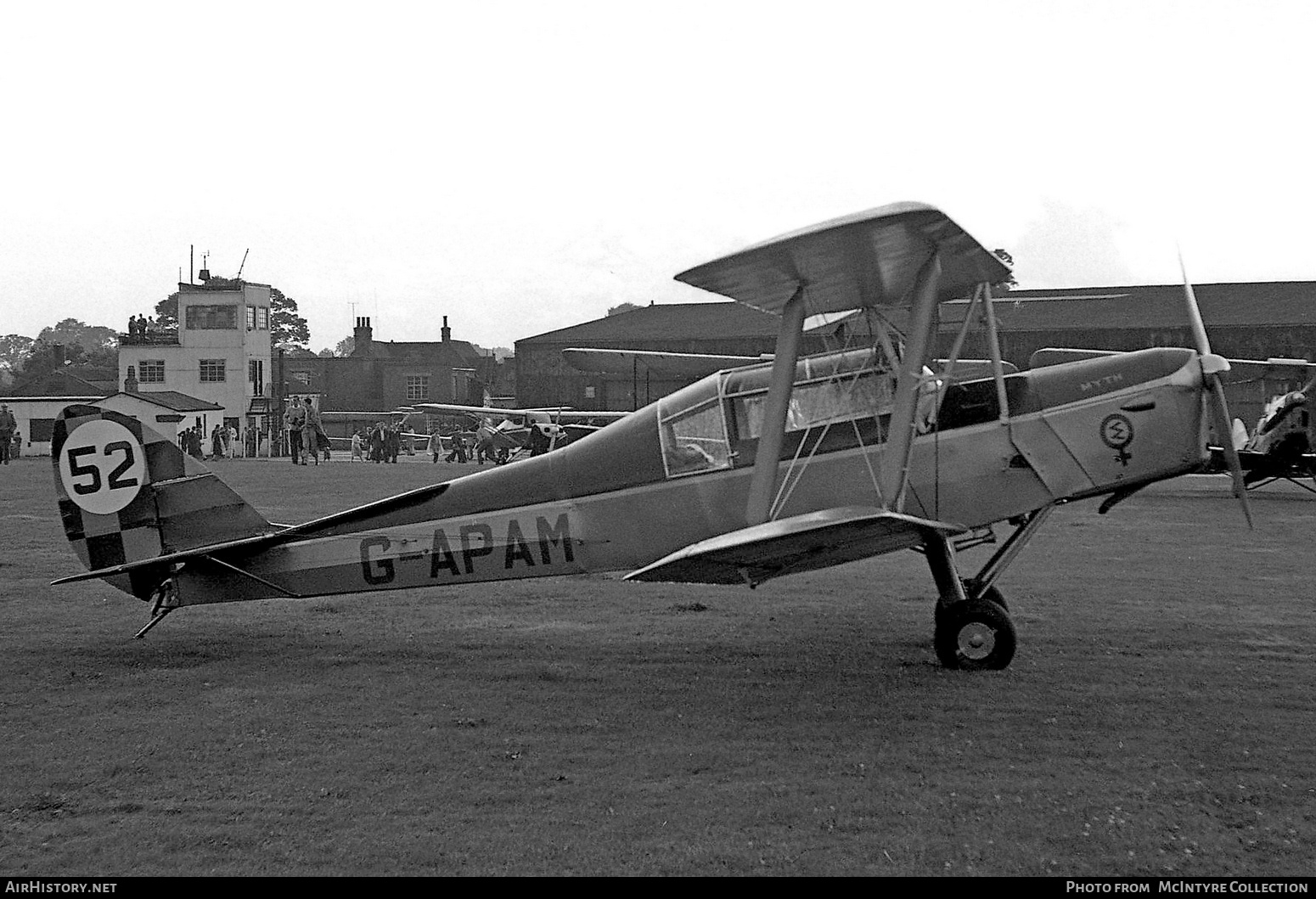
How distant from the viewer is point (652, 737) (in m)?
6.21

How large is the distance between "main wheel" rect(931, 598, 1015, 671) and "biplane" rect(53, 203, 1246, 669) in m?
0.01

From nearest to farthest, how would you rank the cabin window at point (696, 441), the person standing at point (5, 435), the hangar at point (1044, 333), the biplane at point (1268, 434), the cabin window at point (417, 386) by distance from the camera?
the cabin window at point (696, 441) → the biplane at point (1268, 434) → the hangar at point (1044, 333) → the person standing at point (5, 435) → the cabin window at point (417, 386)

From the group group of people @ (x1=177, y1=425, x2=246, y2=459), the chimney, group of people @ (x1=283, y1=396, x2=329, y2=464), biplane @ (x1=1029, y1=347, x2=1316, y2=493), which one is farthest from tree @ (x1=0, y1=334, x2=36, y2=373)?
biplane @ (x1=1029, y1=347, x2=1316, y2=493)

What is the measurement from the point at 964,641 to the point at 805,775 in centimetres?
249

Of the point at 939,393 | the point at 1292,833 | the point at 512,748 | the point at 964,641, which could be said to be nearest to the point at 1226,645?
the point at 964,641

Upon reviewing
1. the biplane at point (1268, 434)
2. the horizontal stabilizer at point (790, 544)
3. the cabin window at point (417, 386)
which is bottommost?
the horizontal stabilizer at point (790, 544)

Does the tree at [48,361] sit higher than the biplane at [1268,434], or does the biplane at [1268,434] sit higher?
the tree at [48,361]

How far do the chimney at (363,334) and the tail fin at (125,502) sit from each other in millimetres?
85704

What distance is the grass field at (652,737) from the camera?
4.59 meters

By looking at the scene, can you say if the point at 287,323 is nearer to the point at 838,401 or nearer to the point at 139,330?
the point at 139,330

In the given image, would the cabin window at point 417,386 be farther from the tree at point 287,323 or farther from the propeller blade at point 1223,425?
the propeller blade at point 1223,425

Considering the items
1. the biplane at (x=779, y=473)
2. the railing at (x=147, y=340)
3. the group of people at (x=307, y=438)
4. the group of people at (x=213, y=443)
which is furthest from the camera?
the railing at (x=147, y=340)

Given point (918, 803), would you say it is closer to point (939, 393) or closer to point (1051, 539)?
point (939, 393)

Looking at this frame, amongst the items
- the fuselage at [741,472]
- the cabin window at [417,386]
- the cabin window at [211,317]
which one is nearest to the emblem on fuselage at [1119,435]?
the fuselage at [741,472]
